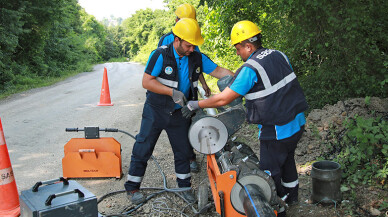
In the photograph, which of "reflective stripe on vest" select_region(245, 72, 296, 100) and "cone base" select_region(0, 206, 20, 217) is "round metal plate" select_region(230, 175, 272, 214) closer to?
"reflective stripe on vest" select_region(245, 72, 296, 100)

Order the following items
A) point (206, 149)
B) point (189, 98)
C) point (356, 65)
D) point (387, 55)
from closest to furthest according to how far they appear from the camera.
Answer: point (206, 149) < point (189, 98) < point (387, 55) < point (356, 65)

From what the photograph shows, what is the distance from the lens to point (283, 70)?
9.96ft

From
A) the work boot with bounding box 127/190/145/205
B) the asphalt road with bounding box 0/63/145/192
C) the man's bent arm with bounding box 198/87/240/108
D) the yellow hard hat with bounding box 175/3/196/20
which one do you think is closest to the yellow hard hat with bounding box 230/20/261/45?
the man's bent arm with bounding box 198/87/240/108

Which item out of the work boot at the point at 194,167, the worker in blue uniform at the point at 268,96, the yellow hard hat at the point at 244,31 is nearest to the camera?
the worker in blue uniform at the point at 268,96

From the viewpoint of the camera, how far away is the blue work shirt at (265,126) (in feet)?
9.66

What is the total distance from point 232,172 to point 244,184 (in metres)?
0.15

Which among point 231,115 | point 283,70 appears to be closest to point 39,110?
point 231,115

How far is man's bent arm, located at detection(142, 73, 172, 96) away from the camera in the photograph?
364cm

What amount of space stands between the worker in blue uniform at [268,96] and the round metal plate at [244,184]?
0.28 m

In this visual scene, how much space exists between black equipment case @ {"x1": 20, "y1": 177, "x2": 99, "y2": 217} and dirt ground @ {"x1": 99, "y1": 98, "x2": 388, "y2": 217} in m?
1.06

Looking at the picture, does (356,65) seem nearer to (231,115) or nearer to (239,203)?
(231,115)

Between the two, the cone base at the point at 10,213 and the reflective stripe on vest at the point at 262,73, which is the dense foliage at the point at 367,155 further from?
the cone base at the point at 10,213

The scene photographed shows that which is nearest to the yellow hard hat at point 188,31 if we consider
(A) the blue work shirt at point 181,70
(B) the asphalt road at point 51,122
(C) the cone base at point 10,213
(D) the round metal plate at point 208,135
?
(A) the blue work shirt at point 181,70

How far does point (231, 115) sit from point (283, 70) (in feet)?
2.50
